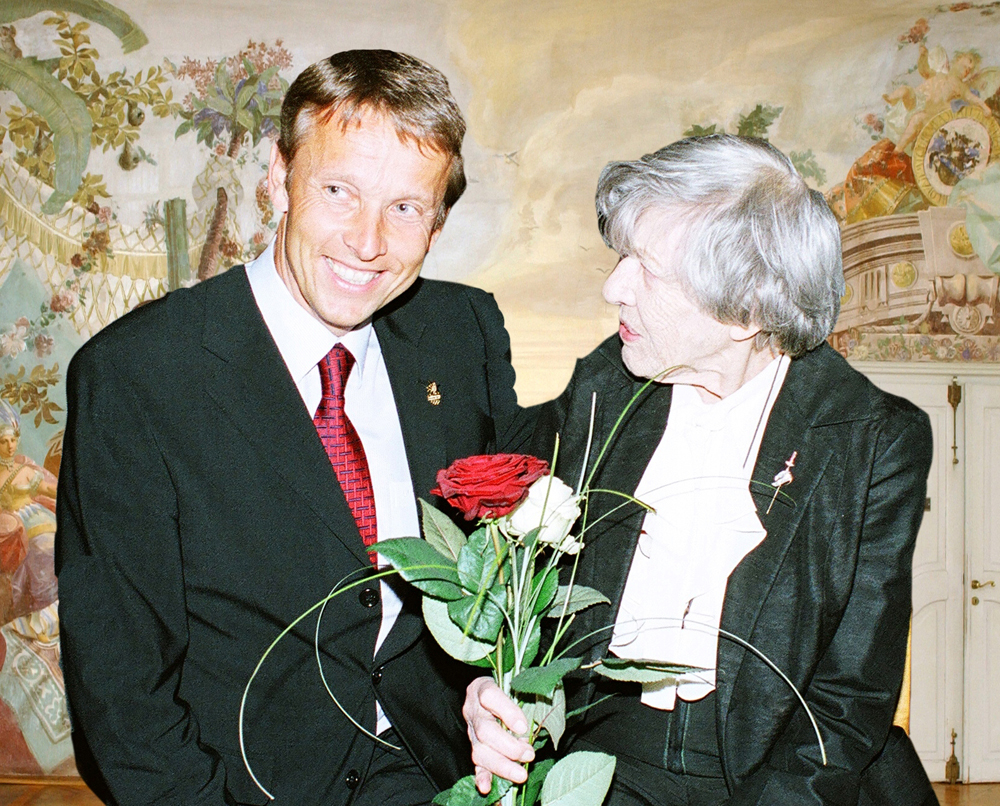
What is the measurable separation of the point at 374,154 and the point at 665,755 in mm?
1269

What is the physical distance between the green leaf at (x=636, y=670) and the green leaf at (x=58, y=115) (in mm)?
6803

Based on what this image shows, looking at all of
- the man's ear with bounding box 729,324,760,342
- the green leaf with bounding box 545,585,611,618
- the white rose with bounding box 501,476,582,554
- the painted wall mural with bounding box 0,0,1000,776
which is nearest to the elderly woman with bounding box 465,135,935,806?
the man's ear with bounding box 729,324,760,342

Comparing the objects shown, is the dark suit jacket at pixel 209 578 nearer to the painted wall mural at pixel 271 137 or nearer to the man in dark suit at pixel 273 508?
the man in dark suit at pixel 273 508

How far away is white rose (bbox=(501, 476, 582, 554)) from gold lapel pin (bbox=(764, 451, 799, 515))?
543 mm

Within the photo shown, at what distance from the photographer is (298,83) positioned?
1.85m

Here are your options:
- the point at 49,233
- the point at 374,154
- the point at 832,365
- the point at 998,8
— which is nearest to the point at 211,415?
the point at 374,154

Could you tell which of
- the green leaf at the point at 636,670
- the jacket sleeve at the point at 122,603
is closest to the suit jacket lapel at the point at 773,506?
Result: the green leaf at the point at 636,670

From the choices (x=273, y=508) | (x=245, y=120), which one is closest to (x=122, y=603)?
(x=273, y=508)

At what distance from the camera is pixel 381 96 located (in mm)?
1778

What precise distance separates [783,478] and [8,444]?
6702 millimetres

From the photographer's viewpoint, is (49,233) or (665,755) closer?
(665,755)

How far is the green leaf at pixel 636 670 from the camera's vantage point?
4.78ft

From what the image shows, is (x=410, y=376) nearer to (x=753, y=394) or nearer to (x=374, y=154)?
(x=374, y=154)

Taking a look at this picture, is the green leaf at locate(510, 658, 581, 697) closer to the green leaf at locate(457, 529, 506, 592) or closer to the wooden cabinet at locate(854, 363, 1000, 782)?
the green leaf at locate(457, 529, 506, 592)
